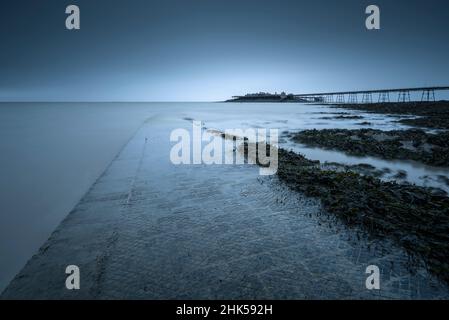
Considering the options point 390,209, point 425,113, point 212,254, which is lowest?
point 212,254

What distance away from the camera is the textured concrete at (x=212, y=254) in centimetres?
298

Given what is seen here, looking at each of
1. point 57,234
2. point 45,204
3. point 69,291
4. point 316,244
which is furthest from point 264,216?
point 45,204

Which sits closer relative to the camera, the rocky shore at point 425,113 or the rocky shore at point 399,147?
the rocky shore at point 399,147

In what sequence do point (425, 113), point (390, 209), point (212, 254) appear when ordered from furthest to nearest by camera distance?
point (425, 113), point (390, 209), point (212, 254)

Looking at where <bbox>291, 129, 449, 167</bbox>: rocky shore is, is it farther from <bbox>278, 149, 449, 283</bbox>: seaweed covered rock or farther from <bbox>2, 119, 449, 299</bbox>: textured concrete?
<bbox>2, 119, 449, 299</bbox>: textured concrete

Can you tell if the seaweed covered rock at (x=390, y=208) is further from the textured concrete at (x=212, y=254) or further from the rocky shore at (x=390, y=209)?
the textured concrete at (x=212, y=254)

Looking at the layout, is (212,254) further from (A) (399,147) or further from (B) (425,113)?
(B) (425,113)

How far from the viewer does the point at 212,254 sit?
3723 millimetres

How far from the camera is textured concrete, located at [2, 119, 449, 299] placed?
9.78 feet

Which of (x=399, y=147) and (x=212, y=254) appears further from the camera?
(x=399, y=147)

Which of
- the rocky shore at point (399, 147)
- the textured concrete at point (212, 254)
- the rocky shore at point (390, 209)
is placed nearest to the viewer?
the textured concrete at point (212, 254)

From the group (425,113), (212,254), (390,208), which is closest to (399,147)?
(390,208)

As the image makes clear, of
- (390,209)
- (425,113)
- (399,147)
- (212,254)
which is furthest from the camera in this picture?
(425,113)

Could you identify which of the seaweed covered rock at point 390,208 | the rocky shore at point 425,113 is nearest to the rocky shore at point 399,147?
the seaweed covered rock at point 390,208
